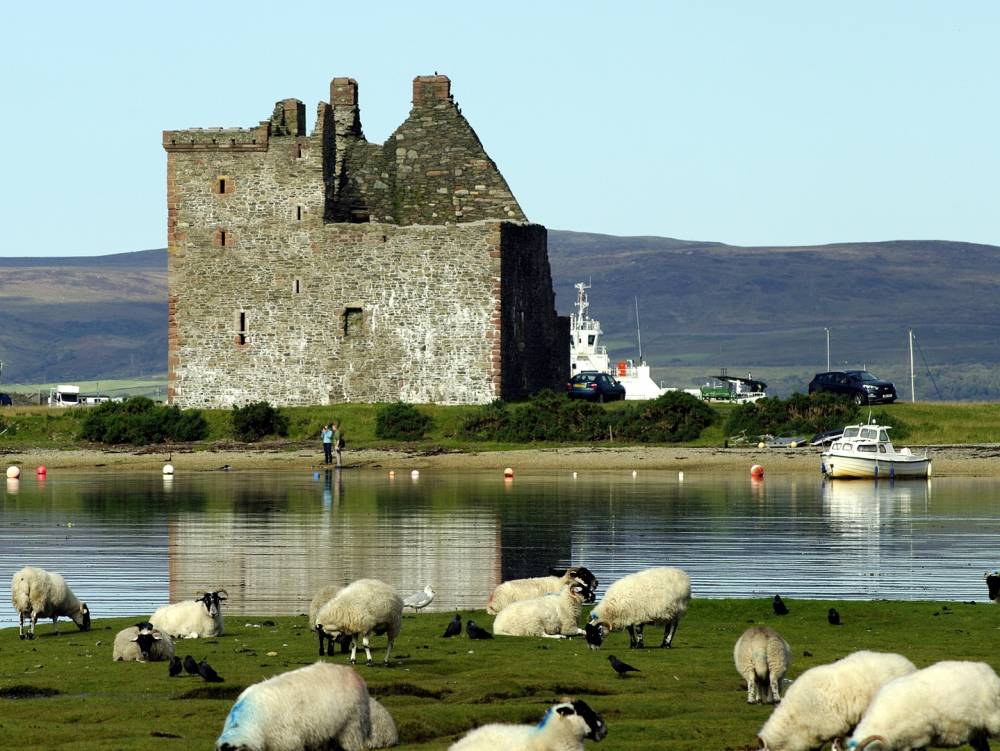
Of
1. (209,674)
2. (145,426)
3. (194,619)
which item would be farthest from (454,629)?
(145,426)

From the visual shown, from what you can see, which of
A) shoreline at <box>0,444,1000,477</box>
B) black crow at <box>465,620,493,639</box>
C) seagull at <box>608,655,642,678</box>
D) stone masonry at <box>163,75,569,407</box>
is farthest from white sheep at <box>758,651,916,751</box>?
stone masonry at <box>163,75,569,407</box>

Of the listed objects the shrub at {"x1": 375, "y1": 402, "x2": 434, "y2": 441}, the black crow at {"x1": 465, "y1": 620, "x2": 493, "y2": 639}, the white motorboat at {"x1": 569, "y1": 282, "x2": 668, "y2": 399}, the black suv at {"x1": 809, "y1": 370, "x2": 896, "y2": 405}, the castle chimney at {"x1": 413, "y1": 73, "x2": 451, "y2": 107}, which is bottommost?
the black crow at {"x1": 465, "y1": 620, "x2": 493, "y2": 639}

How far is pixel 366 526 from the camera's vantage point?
40688mm

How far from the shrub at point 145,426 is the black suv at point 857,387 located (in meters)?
22.9

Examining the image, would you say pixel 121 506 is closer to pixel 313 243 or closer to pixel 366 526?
pixel 366 526

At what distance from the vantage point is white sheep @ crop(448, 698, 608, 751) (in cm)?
1428

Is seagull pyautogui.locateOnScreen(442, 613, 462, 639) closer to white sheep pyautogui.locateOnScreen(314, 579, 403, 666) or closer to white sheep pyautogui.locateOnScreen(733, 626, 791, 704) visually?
white sheep pyautogui.locateOnScreen(314, 579, 403, 666)

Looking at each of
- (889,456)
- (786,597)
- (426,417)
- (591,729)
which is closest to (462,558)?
(786,597)

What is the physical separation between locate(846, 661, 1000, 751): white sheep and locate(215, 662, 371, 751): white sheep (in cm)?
391

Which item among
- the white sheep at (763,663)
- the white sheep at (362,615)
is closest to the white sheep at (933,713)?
the white sheep at (763,663)

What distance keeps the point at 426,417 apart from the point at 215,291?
1045 cm

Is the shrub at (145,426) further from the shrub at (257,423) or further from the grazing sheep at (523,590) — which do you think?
the grazing sheep at (523,590)

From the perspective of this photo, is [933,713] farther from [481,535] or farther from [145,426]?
[145,426]

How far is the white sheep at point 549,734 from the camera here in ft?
46.9
